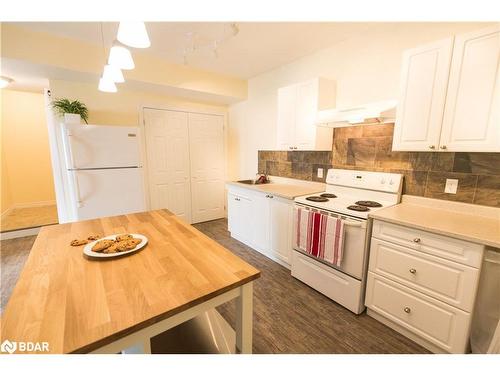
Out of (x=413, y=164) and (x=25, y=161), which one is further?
(x=25, y=161)

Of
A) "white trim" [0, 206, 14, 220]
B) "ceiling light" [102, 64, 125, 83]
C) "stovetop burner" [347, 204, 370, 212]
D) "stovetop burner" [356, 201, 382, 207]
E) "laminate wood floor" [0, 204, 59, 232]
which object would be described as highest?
"ceiling light" [102, 64, 125, 83]

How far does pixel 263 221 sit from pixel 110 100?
9.11 ft

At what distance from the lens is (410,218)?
5.25ft

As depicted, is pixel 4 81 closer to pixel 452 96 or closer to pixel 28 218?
pixel 28 218

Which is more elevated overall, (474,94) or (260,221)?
(474,94)

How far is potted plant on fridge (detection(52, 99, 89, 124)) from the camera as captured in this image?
8.55 feet

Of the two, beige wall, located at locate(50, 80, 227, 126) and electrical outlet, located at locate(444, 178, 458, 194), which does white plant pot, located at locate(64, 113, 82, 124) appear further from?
electrical outlet, located at locate(444, 178, 458, 194)

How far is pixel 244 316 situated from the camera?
103 centimetres

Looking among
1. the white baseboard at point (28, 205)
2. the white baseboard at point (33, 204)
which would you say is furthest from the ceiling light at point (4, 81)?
the white baseboard at point (33, 204)

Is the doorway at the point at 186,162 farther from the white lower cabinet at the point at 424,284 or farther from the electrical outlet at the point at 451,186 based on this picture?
the electrical outlet at the point at 451,186

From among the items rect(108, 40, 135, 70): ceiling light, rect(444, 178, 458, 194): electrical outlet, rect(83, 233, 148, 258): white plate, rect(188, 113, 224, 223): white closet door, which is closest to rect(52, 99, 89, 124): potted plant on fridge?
rect(188, 113, 224, 223): white closet door

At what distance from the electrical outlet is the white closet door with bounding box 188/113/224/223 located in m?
3.43

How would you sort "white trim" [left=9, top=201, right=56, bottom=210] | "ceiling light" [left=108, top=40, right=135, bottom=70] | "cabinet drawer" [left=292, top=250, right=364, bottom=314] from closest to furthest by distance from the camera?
"ceiling light" [left=108, top=40, right=135, bottom=70] < "cabinet drawer" [left=292, top=250, right=364, bottom=314] < "white trim" [left=9, top=201, right=56, bottom=210]

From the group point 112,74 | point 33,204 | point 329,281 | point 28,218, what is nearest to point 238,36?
point 112,74
